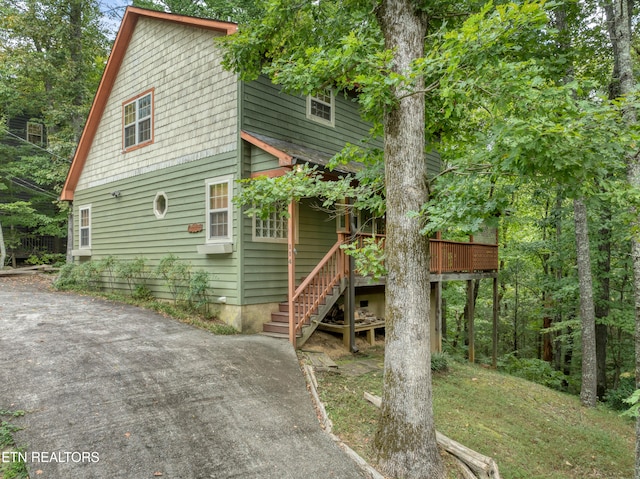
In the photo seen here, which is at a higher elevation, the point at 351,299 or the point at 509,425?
the point at 351,299

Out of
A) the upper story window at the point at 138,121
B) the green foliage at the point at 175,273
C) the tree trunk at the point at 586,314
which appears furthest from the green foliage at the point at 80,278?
the tree trunk at the point at 586,314

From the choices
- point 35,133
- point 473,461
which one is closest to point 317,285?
point 473,461

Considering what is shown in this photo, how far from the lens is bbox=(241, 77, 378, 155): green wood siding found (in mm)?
8883

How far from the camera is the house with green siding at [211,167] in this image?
Answer: 8500 mm

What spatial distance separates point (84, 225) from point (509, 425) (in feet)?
45.1

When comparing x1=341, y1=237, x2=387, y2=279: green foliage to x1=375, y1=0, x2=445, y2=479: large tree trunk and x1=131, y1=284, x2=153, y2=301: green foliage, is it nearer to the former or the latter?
x1=375, y1=0, x2=445, y2=479: large tree trunk

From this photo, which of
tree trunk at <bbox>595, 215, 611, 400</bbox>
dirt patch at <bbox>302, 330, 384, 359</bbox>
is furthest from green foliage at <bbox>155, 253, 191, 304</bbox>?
tree trunk at <bbox>595, 215, 611, 400</bbox>

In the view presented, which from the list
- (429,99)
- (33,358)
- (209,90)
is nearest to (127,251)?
(209,90)

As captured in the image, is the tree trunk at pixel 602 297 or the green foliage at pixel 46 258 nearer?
the tree trunk at pixel 602 297

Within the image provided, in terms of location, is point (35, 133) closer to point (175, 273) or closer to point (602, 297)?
point (175, 273)

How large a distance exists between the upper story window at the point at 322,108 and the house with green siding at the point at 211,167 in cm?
4

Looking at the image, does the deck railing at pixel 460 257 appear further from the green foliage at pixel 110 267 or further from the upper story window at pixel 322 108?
the green foliage at pixel 110 267

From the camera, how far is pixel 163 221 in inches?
415

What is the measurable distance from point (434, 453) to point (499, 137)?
3400mm
